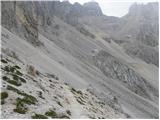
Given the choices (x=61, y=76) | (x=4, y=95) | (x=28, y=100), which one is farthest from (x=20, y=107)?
(x=61, y=76)

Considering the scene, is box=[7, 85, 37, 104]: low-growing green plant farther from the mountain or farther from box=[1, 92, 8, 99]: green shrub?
box=[1, 92, 8, 99]: green shrub

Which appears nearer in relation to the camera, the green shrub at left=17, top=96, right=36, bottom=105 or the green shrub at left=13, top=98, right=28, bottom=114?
the green shrub at left=13, top=98, right=28, bottom=114

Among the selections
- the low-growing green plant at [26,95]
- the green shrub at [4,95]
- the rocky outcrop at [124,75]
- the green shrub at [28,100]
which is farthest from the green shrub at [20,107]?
the rocky outcrop at [124,75]

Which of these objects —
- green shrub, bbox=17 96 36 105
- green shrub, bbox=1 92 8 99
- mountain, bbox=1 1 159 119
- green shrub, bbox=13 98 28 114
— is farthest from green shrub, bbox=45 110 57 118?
green shrub, bbox=1 92 8 99

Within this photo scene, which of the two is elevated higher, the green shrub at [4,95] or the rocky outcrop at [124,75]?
the green shrub at [4,95]

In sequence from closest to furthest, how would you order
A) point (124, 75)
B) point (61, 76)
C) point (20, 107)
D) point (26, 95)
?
point (20, 107) < point (26, 95) < point (61, 76) < point (124, 75)

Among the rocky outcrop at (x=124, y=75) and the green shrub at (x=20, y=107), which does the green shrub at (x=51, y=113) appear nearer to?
the green shrub at (x=20, y=107)

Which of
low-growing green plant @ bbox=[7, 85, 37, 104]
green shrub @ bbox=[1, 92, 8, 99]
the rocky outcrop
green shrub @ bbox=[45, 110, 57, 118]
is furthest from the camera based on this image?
the rocky outcrop

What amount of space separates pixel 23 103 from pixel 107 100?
2950 centimetres

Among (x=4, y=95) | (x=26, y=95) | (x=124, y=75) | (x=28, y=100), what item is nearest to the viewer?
(x=4, y=95)

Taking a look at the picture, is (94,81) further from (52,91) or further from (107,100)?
(52,91)

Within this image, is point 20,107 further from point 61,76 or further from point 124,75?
point 124,75

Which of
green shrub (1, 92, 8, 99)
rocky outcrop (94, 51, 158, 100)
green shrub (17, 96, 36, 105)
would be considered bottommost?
rocky outcrop (94, 51, 158, 100)

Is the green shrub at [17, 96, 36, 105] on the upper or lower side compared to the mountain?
upper
